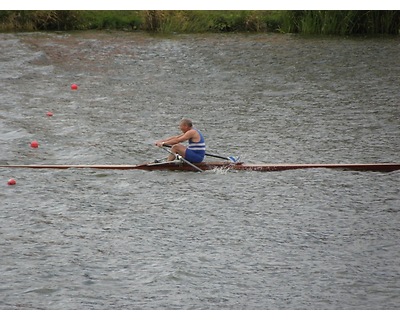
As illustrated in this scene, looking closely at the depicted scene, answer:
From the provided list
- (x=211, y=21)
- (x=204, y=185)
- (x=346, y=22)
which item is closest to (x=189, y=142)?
(x=204, y=185)

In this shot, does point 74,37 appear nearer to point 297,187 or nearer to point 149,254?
point 297,187

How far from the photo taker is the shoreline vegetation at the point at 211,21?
2388 cm

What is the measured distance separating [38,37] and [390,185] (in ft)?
46.2

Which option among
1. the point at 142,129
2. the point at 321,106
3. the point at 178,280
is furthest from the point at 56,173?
the point at 321,106

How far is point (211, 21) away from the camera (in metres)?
24.8

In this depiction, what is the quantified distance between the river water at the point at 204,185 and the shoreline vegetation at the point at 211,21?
1384 millimetres

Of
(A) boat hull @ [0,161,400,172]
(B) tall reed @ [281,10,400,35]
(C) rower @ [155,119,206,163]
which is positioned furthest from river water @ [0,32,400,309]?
(B) tall reed @ [281,10,400,35]

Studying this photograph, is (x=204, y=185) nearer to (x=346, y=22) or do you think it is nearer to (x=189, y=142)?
(x=189, y=142)

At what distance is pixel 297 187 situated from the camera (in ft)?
41.0

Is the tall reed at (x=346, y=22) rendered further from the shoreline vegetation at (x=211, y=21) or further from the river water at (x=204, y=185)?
the river water at (x=204, y=185)

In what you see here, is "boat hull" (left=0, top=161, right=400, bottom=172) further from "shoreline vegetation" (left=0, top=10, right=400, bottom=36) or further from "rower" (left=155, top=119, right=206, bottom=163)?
"shoreline vegetation" (left=0, top=10, right=400, bottom=36)

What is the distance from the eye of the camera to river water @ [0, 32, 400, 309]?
9203 mm

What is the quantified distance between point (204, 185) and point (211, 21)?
507 inches

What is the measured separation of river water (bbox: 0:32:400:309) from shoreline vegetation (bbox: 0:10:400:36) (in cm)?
138
